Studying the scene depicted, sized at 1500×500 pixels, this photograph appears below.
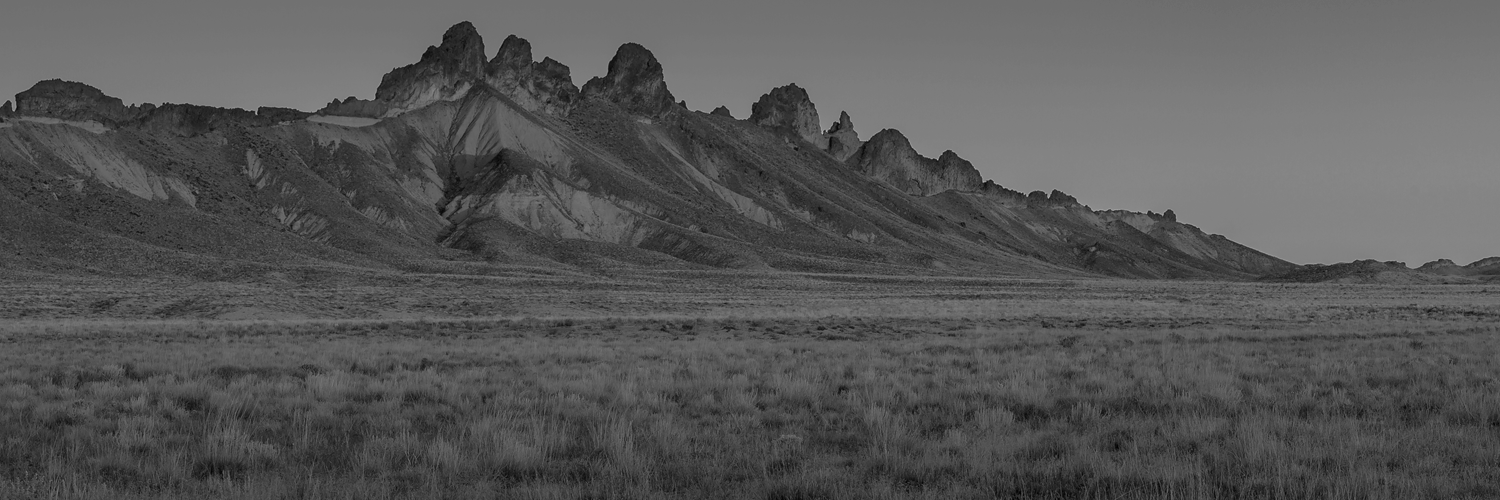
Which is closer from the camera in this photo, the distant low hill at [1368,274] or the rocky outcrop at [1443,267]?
the distant low hill at [1368,274]

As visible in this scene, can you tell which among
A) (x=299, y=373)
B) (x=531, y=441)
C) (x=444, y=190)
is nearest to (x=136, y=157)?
(x=444, y=190)

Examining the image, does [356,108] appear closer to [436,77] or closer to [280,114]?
[280,114]

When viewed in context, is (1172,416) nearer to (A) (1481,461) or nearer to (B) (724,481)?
(A) (1481,461)

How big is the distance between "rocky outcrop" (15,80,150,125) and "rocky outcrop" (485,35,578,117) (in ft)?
197

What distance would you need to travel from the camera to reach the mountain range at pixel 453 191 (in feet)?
262

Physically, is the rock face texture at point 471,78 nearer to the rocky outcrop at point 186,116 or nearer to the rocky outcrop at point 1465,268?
the rocky outcrop at point 186,116

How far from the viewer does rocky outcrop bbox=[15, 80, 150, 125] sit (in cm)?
13961

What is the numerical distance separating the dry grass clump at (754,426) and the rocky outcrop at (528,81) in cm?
15555

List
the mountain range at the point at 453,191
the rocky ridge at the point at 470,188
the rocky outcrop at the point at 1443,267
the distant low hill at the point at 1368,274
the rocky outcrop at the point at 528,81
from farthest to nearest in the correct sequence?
the rocky outcrop at the point at 528,81
the rocky outcrop at the point at 1443,267
the distant low hill at the point at 1368,274
the rocky ridge at the point at 470,188
the mountain range at the point at 453,191

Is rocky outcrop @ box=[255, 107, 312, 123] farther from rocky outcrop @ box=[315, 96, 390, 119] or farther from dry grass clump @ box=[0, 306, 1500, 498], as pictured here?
dry grass clump @ box=[0, 306, 1500, 498]

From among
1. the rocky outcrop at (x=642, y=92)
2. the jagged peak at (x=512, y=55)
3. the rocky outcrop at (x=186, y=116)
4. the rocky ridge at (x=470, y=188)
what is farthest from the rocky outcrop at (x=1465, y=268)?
the rocky outcrop at (x=186, y=116)

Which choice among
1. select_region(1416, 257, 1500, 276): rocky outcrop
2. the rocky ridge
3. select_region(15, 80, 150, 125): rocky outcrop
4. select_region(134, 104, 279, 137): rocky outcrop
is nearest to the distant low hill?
select_region(1416, 257, 1500, 276): rocky outcrop

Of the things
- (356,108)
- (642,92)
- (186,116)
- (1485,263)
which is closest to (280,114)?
(356,108)

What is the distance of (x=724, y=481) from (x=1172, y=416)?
16.0 feet
